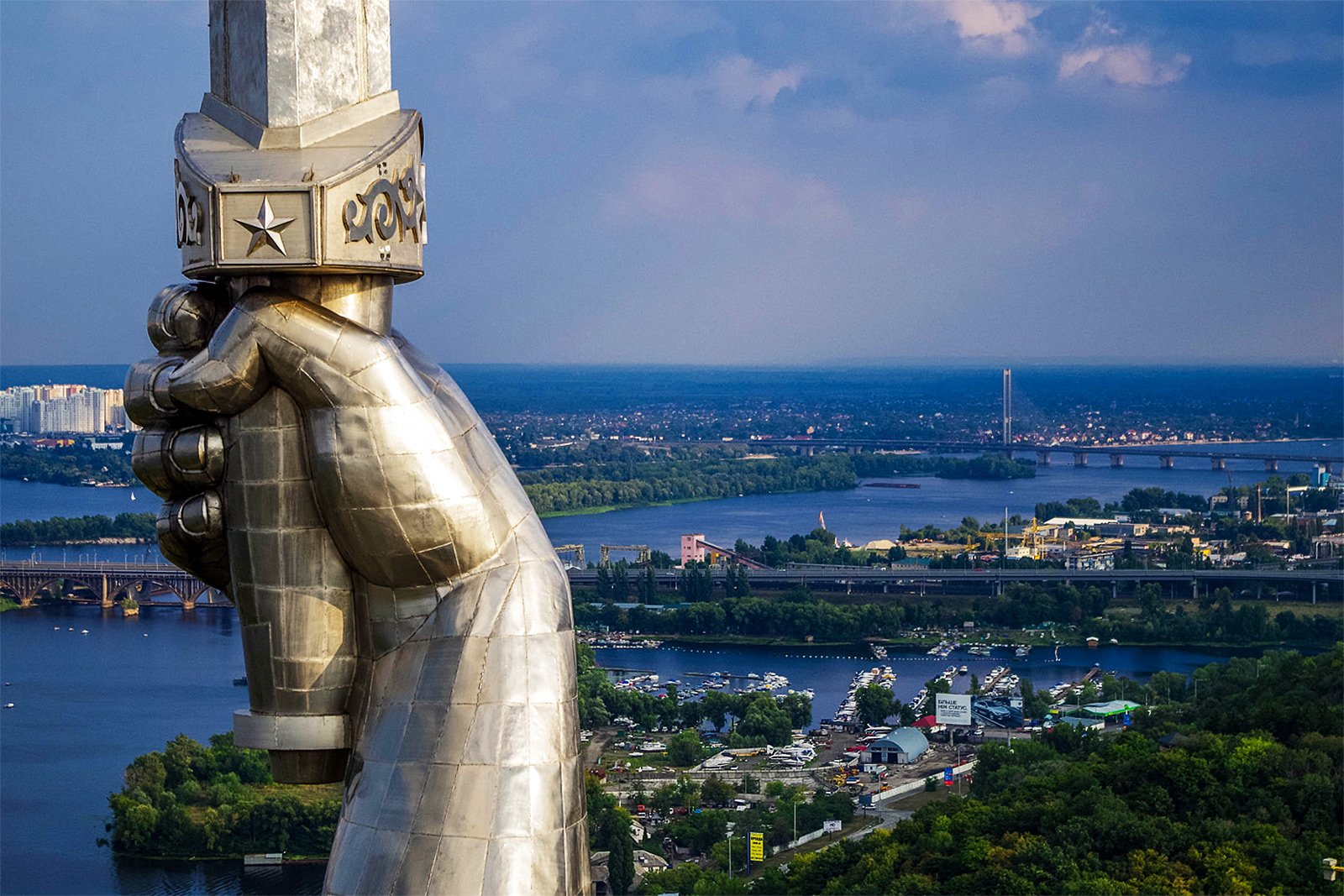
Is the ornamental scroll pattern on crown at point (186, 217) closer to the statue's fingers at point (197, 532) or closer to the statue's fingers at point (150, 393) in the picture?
the statue's fingers at point (150, 393)

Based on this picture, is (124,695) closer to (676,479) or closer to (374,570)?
(374,570)

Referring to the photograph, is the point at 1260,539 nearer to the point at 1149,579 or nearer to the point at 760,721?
the point at 1149,579

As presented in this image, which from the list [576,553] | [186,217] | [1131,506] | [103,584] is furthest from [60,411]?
[186,217]

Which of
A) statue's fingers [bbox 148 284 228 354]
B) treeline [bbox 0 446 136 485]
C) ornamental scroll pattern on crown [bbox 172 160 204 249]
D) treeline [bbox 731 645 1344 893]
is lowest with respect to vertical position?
treeline [bbox 731 645 1344 893]

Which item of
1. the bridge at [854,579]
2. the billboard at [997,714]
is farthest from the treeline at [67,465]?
the billboard at [997,714]

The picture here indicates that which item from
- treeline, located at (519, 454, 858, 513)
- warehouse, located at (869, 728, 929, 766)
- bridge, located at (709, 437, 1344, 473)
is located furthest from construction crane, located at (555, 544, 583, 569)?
Result: bridge, located at (709, 437, 1344, 473)

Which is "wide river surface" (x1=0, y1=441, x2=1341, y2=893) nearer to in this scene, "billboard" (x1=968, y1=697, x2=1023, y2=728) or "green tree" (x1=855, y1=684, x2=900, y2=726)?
"green tree" (x1=855, y1=684, x2=900, y2=726)

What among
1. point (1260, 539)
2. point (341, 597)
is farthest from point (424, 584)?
point (1260, 539)
